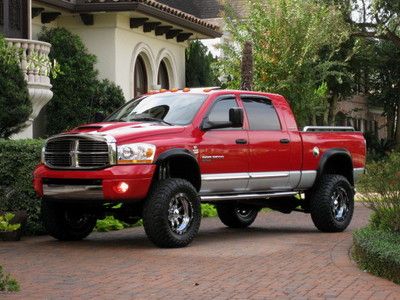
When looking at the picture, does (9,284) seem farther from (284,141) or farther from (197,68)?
(197,68)

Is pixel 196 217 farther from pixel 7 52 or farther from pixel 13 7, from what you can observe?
pixel 13 7

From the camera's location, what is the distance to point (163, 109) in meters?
14.2

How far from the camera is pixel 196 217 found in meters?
13.3

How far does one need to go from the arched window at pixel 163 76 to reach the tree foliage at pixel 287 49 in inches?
122

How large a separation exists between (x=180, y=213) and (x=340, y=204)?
364 cm

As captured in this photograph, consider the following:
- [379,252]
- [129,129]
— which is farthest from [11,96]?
[379,252]

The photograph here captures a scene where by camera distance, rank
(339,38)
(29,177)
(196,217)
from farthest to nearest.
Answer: (339,38), (29,177), (196,217)

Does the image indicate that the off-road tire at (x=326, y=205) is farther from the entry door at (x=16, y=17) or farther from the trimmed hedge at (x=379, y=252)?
the entry door at (x=16, y=17)

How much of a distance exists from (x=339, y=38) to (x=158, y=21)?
1107 centimetres

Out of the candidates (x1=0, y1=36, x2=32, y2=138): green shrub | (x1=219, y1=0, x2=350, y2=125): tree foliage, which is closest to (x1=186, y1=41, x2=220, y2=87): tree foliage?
(x1=219, y1=0, x2=350, y2=125): tree foliage

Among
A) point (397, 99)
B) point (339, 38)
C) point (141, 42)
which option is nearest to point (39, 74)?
point (141, 42)

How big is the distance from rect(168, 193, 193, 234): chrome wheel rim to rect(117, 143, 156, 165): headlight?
636 mm

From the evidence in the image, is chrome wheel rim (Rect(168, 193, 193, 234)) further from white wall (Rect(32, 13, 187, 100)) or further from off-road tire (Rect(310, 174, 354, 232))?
white wall (Rect(32, 13, 187, 100))

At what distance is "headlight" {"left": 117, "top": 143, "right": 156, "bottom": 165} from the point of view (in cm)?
1273
